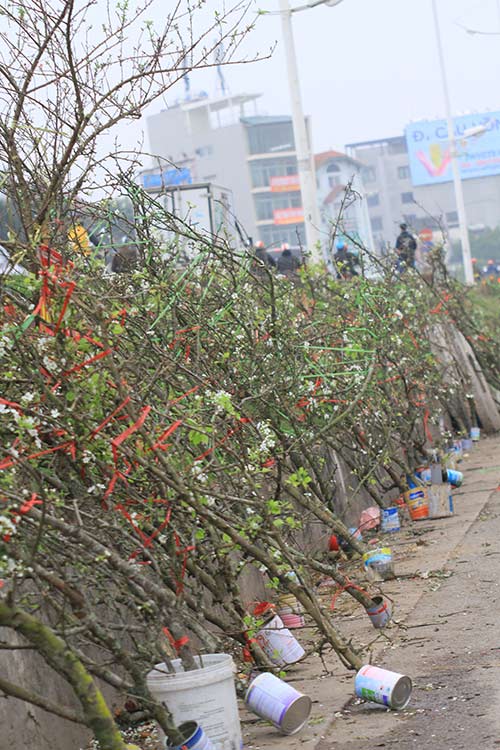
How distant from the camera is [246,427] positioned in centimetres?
643

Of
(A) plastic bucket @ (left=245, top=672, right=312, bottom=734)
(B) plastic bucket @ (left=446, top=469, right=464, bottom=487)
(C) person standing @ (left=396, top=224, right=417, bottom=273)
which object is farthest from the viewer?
(C) person standing @ (left=396, top=224, right=417, bottom=273)

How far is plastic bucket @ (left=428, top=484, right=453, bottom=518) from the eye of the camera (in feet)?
35.3

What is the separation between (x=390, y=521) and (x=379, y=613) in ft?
12.1

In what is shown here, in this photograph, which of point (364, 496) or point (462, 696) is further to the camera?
point (364, 496)

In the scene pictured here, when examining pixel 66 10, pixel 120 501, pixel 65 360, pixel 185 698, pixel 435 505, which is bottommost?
pixel 435 505

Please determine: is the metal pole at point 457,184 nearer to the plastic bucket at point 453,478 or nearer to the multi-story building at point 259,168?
the plastic bucket at point 453,478

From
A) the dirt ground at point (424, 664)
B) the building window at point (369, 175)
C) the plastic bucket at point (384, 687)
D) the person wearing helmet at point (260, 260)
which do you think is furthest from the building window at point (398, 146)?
the plastic bucket at point (384, 687)

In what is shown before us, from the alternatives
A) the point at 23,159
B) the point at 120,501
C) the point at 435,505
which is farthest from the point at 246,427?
the point at 435,505

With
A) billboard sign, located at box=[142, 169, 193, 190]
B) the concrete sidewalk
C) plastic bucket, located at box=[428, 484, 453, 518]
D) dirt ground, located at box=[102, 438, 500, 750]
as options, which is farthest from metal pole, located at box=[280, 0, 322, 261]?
dirt ground, located at box=[102, 438, 500, 750]

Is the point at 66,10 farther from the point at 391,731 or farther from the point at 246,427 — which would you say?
the point at 391,731

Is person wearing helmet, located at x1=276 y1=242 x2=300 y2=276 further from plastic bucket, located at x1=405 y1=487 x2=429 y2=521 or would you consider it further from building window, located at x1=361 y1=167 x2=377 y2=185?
building window, located at x1=361 y1=167 x2=377 y2=185

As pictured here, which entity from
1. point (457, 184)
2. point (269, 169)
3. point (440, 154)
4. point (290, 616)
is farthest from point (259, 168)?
point (290, 616)

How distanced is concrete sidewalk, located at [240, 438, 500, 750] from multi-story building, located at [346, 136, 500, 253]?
438 ft

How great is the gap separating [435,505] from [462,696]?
5533 millimetres
